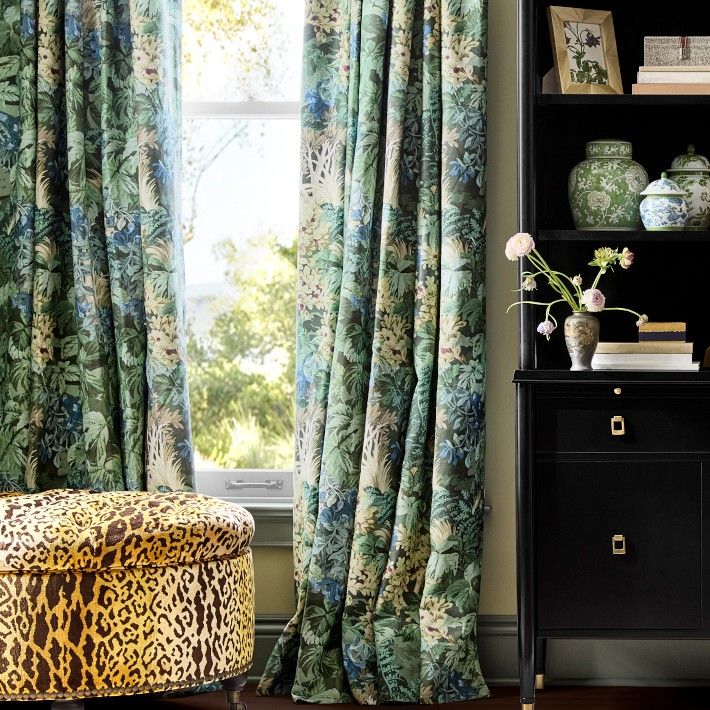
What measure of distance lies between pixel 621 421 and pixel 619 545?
0.92 feet

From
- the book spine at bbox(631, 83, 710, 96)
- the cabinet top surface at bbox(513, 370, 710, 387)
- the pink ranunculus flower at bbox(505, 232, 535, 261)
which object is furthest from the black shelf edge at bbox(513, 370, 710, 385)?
the book spine at bbox(631, 83, 710, 96)

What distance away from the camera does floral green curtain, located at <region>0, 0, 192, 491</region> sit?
8.23 ft

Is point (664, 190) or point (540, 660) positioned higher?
point (664, 190)

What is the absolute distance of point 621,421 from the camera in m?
2.09

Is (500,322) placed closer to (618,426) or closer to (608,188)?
(608,188)

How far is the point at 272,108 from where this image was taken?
9.19 ft

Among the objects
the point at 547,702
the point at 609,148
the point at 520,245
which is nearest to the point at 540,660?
the point at 547,702

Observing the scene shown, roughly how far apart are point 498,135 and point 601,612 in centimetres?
135

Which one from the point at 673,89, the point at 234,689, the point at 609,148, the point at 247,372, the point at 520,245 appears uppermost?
the point at 673,89

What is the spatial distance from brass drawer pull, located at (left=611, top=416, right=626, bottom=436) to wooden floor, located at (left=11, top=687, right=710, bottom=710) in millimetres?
833

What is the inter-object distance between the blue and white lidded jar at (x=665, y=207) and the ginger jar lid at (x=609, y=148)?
0.50ft

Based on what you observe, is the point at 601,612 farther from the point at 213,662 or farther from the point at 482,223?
the point at 482,223

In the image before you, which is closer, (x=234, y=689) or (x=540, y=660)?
(x=234, y=689)

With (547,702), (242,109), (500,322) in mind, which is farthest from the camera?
(242,109)
